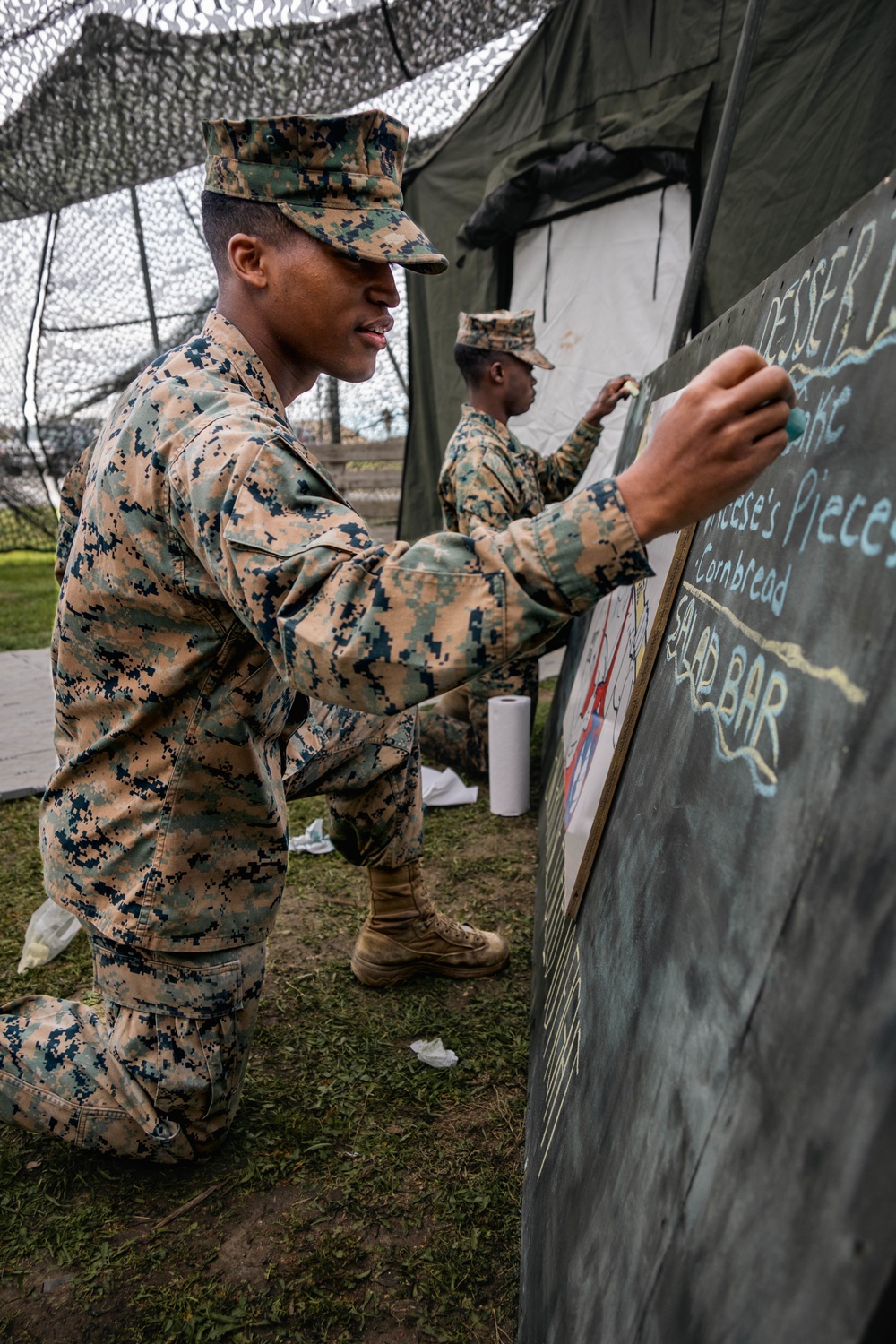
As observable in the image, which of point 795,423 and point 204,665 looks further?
point 204,665

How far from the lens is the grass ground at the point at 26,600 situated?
23.0 ft

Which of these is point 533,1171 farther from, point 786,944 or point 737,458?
point 737,458

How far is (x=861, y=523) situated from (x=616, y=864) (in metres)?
0.73

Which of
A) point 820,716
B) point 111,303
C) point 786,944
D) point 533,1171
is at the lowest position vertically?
point 533,1171

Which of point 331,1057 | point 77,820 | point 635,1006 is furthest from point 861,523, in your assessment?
point 331,1057

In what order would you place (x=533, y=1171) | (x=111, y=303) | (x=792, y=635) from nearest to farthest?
(x=792, y=635) → (x=533, y=1171) → (x=111, y=303)

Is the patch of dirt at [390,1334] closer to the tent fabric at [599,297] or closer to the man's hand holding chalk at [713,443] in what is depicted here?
the man's hand holding chalk at [713,443]

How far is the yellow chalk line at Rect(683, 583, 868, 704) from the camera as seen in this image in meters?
0.70

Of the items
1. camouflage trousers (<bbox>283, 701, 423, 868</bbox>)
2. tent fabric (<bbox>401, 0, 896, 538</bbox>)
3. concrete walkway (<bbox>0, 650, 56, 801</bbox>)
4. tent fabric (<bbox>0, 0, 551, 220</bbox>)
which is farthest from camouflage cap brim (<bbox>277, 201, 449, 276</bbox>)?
tent fabric (<bbox>0, 0, 551, 220</bbox>)

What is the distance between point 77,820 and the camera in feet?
5.41

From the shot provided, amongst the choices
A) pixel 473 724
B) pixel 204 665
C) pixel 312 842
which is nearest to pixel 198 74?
pixel 473 724

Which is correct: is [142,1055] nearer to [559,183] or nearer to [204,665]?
[204,665]

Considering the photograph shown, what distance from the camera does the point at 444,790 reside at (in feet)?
12.4

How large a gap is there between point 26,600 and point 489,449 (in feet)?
22.5
